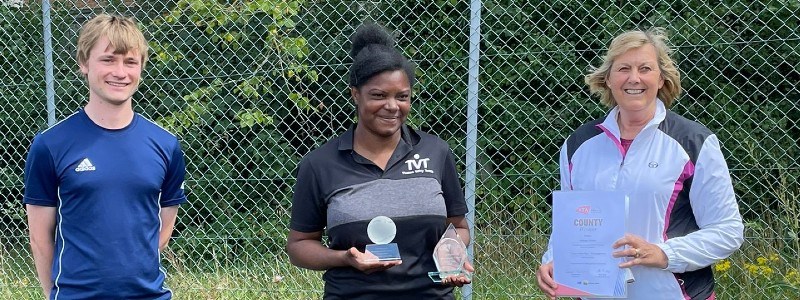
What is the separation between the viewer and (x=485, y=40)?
5.81 meters

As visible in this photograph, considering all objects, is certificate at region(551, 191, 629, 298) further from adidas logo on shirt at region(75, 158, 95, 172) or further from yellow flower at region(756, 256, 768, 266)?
yellow flower at region(756, 256, 768, 266)

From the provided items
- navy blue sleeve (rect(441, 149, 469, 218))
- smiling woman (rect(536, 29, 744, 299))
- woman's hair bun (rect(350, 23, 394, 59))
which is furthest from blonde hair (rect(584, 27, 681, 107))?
woman's hair bun (rect(350, 23, 394, 59))

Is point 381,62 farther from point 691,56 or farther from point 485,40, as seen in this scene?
point 691,56

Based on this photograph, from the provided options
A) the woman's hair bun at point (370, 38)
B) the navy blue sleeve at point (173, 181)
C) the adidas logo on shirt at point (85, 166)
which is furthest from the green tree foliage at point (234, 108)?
the adidas logo on shirt at point (85, 166)

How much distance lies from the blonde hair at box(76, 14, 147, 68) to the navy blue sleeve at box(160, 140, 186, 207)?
0.40 m

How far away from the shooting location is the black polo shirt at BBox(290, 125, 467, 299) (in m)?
3.21

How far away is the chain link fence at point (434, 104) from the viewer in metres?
5.54

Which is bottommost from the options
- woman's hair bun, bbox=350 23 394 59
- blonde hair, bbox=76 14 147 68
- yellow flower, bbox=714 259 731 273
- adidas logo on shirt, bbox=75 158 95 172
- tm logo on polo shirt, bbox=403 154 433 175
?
yellow flower, bbox=714 259 731 273

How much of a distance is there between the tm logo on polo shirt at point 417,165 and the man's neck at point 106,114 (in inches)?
39.6

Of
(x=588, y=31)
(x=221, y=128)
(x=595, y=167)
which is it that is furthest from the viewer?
(x=221, y=128)

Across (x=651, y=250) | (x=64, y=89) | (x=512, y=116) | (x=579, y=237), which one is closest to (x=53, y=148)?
(x=579, y=237)

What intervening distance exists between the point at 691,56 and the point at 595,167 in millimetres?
2873

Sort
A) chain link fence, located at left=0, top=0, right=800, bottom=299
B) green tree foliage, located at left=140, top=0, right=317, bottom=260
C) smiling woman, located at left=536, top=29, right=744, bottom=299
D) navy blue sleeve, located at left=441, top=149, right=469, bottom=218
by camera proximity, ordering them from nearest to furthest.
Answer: smiling woman, located at left=536, top=29, right=744, bottom=299
navy blue sleeve, located at left=441, top=149, right=469, bottom=218
chain link fence, located at left=0, top=0, right=800, bottom=299
green tree foliage, located at left=140, top=0, right=317, bottom=260

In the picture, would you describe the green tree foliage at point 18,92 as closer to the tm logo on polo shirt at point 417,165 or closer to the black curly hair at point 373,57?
the black curly hair at point 373,57
